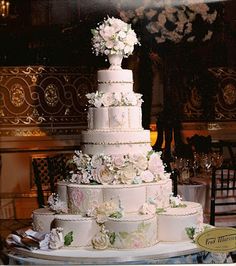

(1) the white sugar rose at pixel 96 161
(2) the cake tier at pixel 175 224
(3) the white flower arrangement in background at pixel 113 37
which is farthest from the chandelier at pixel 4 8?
(2) the cake tier at pixel 175 224

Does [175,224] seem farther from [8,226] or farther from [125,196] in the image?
[8,226]

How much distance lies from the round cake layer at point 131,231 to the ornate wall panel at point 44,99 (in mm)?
445

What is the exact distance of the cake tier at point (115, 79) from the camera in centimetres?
297

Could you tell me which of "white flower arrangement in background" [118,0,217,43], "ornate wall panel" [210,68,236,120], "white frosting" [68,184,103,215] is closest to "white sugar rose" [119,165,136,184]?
"white frosting" [68,184,103,215]

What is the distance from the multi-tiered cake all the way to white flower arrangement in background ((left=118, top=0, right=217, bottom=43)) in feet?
0.25

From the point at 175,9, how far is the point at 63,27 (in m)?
0.48

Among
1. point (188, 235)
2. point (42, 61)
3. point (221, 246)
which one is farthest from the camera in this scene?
point (42, 61)

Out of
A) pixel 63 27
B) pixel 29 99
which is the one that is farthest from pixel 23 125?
pixel 63 27

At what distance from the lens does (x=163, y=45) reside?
298 centimetres

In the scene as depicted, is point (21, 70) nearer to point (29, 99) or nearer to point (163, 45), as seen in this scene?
point (29, 99)

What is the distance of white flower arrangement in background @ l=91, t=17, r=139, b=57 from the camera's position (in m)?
2.89

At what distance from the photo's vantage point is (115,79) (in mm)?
2977

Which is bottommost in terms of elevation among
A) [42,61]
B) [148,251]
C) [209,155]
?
[148,251]

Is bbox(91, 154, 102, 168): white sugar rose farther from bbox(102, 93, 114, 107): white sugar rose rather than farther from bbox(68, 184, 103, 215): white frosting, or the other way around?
bbox(102, 93, 114, 107): white sugar rose
